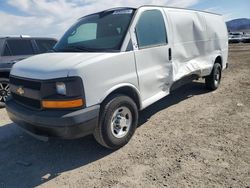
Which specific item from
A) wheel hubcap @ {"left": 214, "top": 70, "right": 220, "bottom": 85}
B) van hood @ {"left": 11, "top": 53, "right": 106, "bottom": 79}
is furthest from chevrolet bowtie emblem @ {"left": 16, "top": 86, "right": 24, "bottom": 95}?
wheel hubcap @ {"left": 214, "top": 70, "right": 220, "bottom": 85}

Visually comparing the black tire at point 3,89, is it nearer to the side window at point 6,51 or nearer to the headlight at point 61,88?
the side window at point 6,51

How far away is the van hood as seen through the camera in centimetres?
336

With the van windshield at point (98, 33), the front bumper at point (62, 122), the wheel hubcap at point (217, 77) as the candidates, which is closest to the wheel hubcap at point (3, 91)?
the van windshield at point (98, 33)

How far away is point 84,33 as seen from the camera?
4.68m

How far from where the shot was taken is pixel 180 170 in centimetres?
343

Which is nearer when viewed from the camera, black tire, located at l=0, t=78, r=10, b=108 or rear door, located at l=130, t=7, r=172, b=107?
rear door, located at l=130, t=7, r=172, b=107

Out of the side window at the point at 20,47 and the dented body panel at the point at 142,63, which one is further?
the side window at the point at 20,47

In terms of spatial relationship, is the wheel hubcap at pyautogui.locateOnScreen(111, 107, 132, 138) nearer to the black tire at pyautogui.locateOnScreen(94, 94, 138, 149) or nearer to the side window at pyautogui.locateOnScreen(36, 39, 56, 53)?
the black tire at pyautogui.locateOnScreen(94, 94, 138, 149)

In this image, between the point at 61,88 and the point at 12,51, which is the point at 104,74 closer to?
the point at 61,88

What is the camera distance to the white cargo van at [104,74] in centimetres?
336

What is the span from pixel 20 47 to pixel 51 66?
4.44 metres

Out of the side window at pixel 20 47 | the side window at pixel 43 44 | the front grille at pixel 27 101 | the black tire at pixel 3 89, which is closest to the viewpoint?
the front grille at pixel 27 101

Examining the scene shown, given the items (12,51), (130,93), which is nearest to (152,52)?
(130,93)

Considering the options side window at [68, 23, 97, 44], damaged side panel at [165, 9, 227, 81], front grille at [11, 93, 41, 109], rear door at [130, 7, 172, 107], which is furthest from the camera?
damaged side panel at [165, 9, 227, 81]
